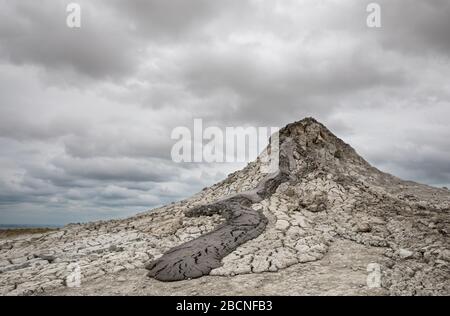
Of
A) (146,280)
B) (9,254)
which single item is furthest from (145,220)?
(146,280)

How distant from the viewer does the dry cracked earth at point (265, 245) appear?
27.1ft

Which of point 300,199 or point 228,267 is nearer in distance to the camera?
point 228,267

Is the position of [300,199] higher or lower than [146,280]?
higher

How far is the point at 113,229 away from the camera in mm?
14828

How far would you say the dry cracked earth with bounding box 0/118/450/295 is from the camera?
825 cm

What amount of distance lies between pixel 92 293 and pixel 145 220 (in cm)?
675

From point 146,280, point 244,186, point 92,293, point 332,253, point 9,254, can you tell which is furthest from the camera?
point 244,186

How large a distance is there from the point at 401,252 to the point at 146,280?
716cm

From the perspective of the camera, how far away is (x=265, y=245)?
1041 centimetres

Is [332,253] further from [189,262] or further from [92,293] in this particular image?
[92,293]
